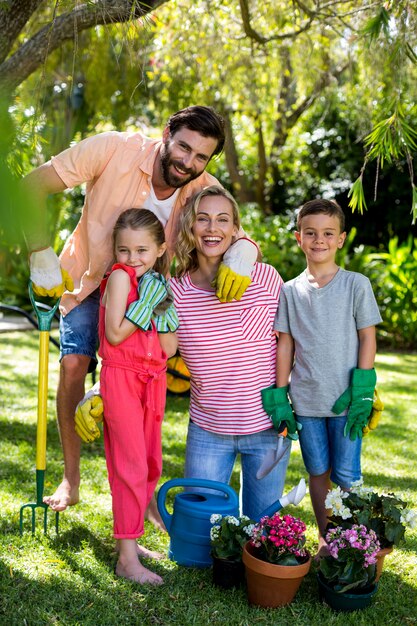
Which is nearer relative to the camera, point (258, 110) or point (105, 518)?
point (105, 518)

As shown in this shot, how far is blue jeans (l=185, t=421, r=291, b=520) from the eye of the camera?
249cm

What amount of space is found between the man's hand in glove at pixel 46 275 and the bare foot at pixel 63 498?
2.46 feet

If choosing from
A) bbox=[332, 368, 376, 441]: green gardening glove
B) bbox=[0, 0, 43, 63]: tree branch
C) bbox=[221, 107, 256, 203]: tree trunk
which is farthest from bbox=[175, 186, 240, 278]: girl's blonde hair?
bbox=[221, 107, 256, 203]: tree trunk

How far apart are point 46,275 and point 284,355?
2.84 ft

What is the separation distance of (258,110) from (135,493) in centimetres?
721

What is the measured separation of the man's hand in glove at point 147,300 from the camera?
2307 millimetres

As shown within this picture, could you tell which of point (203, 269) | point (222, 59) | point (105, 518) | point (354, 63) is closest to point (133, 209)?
point (203, 269)

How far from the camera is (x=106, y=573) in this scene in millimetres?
2334

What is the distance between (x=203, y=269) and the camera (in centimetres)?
257

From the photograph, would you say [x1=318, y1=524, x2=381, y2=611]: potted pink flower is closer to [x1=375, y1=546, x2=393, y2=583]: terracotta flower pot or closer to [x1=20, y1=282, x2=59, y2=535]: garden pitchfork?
[x1=375, y1=546, x2=393, y2=583]: terracotta flower pot

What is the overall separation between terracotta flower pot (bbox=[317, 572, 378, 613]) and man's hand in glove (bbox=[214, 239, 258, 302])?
909mm

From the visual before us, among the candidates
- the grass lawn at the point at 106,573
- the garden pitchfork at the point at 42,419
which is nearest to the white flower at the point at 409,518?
the grass lawn at the point at 106,573

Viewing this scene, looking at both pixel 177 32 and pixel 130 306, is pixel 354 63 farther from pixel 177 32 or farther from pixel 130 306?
pixel 130 306

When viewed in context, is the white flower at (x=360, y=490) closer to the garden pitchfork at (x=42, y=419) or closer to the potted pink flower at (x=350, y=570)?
the potted pink flower at (x=350, y=570)
